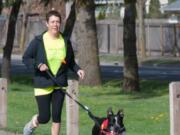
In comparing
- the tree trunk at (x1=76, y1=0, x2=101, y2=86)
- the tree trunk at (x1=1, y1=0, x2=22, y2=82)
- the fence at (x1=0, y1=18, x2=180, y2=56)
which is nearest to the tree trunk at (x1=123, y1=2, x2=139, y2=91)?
the tree trunk at (x1=76, y1=0, x2=101, y2=86)

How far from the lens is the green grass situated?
14.0 metres

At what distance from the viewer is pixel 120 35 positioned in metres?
48.9

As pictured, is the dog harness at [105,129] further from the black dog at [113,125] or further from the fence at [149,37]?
the fence at [149,37]

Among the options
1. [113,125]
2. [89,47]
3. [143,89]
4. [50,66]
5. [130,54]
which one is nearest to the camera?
[113,125]

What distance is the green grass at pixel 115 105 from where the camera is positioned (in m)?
14.0

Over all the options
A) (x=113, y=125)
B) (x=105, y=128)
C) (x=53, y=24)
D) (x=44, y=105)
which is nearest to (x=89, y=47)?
(x=44, y=105)

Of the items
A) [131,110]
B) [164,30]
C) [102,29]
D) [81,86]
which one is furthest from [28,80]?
[102,29]

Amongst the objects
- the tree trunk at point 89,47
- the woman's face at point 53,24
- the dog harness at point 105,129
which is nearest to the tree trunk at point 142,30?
the tree trunk at point 89,47

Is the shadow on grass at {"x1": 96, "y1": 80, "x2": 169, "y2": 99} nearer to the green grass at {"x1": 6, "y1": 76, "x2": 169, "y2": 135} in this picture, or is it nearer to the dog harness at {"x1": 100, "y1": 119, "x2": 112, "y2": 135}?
the green grass at {"x1": 6, "y1": 76, "x2": 169, "y2": 135}

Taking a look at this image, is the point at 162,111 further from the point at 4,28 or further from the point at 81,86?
the point at 4,28

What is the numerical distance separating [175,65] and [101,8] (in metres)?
18.6

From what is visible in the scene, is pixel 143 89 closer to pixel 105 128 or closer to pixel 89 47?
pixel 89 47

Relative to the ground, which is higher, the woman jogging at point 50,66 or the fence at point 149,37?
the woman jogging at point 50,66

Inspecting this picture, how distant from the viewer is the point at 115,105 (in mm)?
18031
